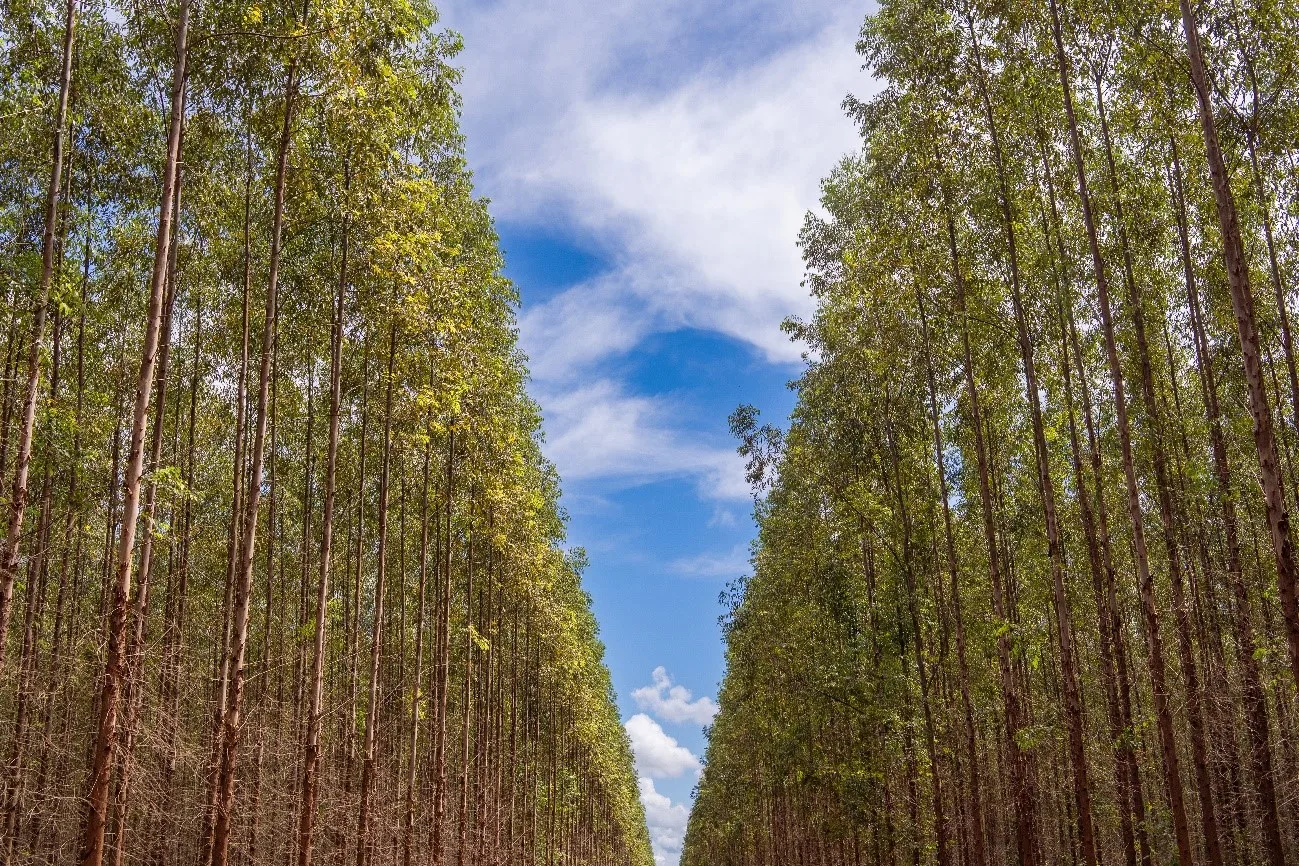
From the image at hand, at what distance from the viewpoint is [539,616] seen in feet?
102

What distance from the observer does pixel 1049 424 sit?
16188mm

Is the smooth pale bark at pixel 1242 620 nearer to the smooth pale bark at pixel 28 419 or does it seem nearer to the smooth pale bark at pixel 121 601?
the smooth pale bark at pixel 121 601

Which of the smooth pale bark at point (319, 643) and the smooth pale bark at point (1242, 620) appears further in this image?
the smooth pale bark at point (1242, 620)

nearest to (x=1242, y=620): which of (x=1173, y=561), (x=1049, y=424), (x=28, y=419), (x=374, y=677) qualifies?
(x=1173, y=561)

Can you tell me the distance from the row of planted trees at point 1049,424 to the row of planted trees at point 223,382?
8.76 meters

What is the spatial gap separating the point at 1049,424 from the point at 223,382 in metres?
18.0

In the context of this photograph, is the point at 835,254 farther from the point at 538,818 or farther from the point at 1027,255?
the point at 538,818

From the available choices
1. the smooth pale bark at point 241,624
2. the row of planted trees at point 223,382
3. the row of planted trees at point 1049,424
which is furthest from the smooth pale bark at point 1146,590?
the smooth pale bark at point 241,624

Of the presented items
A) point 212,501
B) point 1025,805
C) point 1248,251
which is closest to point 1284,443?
point 1248,251

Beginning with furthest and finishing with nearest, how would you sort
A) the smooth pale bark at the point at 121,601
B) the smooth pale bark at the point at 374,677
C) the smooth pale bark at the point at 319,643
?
the smooth pale bark at the point at 374,677
the smooth pale bark at the point at 319,643
the smooth pale bark at the point at 121,601

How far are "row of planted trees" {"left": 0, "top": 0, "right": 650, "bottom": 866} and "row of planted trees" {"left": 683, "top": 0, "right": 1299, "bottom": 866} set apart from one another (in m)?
8.76

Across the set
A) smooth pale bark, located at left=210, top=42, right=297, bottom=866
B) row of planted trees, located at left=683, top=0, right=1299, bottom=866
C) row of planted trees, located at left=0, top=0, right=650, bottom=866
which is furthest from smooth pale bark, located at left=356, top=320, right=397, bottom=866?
row of planted trees, located at left=683, top=0, right=1299, bottom=866

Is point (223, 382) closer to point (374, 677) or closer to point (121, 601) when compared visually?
point (374, 677)

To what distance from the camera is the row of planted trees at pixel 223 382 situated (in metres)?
11.6
